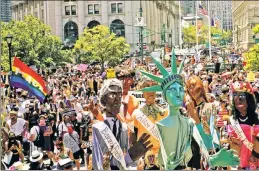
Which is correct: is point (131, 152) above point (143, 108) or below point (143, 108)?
below

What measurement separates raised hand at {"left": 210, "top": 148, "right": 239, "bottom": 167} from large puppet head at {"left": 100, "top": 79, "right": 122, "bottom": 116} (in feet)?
5.09

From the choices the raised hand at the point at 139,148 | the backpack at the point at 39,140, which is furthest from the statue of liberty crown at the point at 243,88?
the backpack at the point at 39,140

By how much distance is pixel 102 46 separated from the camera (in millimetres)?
30281

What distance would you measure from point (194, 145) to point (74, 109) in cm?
471

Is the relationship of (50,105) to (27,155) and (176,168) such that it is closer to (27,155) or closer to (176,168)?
(27,155)

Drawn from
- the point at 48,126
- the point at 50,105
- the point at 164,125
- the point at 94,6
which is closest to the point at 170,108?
the point at 164,125

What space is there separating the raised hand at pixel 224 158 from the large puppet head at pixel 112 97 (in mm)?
1552

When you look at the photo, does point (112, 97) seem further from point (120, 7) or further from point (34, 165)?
point (120, 7)

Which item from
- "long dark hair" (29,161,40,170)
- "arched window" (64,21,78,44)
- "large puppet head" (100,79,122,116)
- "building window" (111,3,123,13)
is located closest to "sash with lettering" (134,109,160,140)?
"large puppet head" (100,79,122,116)

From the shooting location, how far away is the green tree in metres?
26.9

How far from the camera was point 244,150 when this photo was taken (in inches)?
320

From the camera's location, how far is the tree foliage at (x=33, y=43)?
810 inches

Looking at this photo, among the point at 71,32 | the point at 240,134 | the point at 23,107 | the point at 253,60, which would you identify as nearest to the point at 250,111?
the point at 240,134

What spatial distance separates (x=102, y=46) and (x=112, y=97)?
74.1ft
